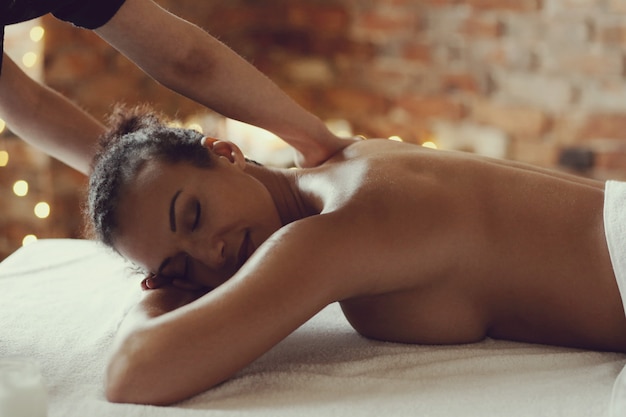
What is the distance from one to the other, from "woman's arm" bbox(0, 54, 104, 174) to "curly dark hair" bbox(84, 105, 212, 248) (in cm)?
23

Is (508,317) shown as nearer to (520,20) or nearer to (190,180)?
(190,180)

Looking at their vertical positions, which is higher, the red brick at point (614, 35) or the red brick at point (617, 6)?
the red brick at point (617, 6)

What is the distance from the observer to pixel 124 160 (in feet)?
4.40

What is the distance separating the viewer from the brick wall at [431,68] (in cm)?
253

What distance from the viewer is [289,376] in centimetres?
120

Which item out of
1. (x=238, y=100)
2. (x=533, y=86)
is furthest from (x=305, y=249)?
(x=533, y=86)

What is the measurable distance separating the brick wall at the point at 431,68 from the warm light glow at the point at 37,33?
0.10 feet

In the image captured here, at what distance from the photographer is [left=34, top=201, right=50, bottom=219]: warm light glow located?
2752 millimetres

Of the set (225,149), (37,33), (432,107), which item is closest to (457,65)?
(432,107)

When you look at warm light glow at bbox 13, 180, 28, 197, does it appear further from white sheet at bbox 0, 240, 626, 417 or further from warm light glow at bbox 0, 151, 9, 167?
white sheet at bbox 0, 240, 626, 417

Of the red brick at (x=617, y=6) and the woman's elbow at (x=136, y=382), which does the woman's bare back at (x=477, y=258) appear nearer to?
the woman's elbow at (x=136, y=382)

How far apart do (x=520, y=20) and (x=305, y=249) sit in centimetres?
174

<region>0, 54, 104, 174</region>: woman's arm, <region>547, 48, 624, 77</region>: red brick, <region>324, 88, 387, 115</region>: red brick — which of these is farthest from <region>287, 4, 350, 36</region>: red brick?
<region>0, 54, 104, 174</region>: woman's arm

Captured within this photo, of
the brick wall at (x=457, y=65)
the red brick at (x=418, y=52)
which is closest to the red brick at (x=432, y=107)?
the brick wall at (x=457, y=65)
